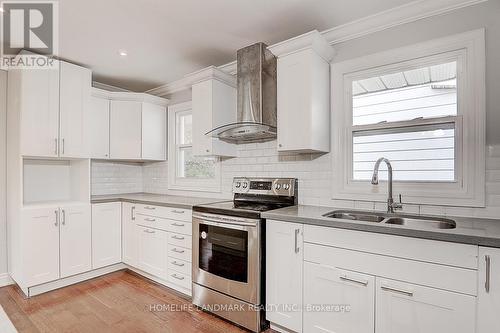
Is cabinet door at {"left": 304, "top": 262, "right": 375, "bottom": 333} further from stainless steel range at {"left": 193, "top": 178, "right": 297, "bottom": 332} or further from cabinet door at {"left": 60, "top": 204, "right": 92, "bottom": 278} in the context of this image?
cabinet door at {"left": 60, "top": 204, "right": 92, "bottom": 278}

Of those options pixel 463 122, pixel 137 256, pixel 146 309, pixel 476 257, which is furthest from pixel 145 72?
pixel 476 257

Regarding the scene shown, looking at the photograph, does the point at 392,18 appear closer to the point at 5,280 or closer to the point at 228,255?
the point at 228,255

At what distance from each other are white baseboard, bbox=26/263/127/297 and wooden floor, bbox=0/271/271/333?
6cm

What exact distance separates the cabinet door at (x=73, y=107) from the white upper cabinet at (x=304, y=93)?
7.70 feet

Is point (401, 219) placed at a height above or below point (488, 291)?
above

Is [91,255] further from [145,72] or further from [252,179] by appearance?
[145,72]

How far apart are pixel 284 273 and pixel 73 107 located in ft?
9.80

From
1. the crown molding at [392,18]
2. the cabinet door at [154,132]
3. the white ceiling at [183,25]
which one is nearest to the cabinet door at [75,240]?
the cabinet door at [154,132]

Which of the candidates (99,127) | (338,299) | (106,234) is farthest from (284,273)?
(99,127)

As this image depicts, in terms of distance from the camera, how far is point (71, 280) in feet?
10.2

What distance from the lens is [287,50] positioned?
93.7 inches

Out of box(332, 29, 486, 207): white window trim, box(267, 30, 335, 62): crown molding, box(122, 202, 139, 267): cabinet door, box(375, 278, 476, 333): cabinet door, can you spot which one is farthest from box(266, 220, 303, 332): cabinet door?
box(122, 202, 139, 267): cabinet door

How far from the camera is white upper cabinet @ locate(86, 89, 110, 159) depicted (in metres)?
3.51

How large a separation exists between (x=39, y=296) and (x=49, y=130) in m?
1.76
